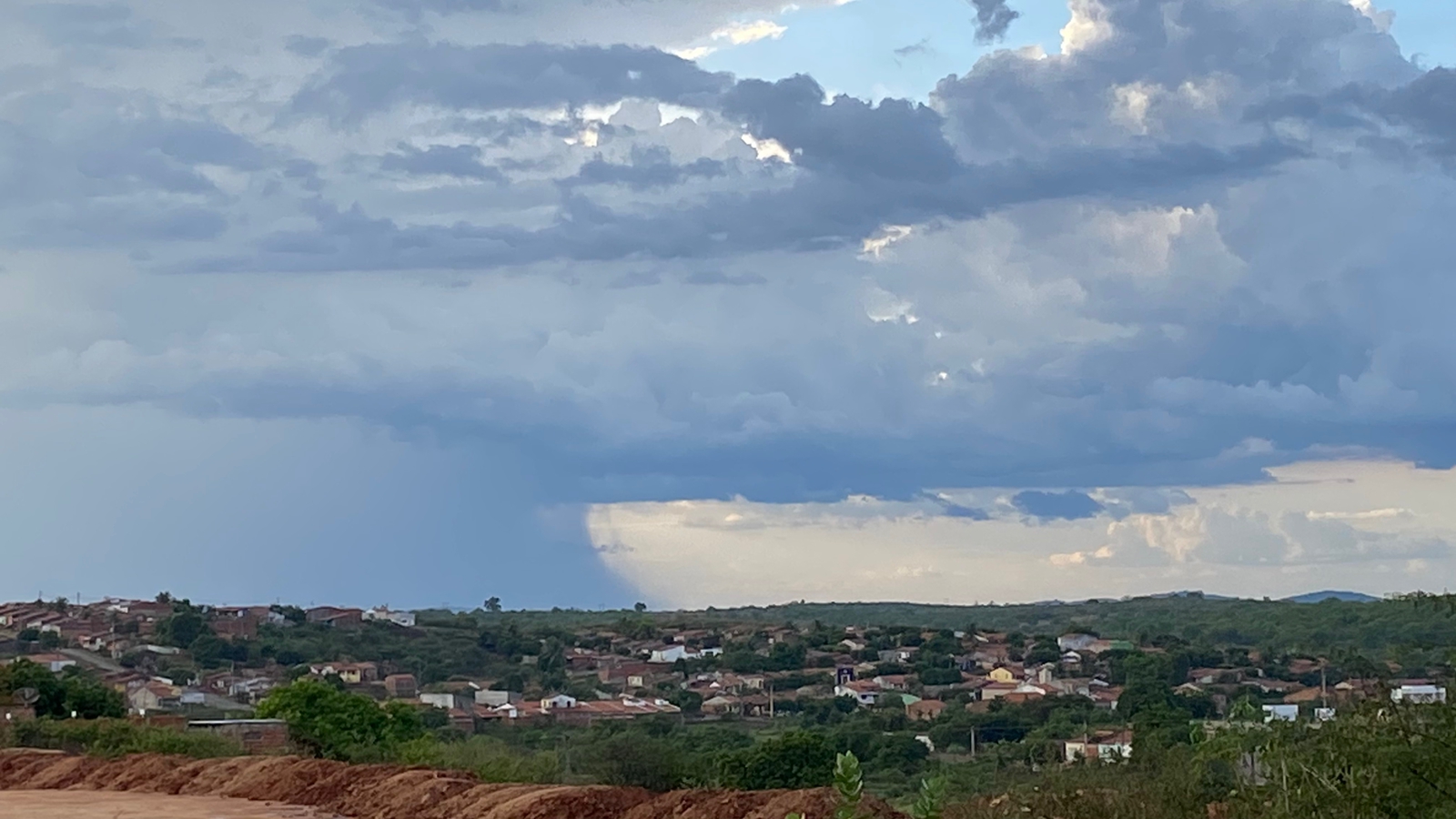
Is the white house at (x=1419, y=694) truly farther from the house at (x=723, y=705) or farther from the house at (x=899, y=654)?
the house at (x=899, y=654)

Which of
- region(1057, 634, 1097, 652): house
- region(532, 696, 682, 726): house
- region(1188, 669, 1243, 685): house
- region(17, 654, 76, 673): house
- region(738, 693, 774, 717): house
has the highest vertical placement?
region(17, 654, 76, 673): house

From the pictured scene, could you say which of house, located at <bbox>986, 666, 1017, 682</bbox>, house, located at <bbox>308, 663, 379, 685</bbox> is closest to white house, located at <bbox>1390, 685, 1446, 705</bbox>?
house, located at <bbox>986, 666, 1017, 682</bbox>

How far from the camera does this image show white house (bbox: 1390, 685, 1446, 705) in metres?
8.15

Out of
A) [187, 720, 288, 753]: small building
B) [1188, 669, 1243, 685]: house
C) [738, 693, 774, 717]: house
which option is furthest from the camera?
[738, 693, 774, 717]: house

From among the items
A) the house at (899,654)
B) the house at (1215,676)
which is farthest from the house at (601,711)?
the house at (899,654)

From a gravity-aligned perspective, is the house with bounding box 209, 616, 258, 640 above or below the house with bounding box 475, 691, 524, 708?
above

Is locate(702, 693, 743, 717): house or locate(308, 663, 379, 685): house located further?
locate(308, 663, 379, 685): house

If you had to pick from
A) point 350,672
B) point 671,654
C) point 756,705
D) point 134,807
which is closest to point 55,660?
point 350,672

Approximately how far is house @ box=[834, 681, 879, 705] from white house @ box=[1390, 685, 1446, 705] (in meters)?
56.9

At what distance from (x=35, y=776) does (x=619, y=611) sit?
121 m

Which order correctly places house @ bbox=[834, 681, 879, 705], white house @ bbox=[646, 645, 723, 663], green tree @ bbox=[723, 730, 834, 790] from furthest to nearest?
white house @ bbox=[646, 645, 723, 663], house @ bbox=[834, 681, 879, 705], green tree @ bbox=[723, 730, 834, 790]

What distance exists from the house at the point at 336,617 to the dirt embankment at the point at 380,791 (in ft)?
272

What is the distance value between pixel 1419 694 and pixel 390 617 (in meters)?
121

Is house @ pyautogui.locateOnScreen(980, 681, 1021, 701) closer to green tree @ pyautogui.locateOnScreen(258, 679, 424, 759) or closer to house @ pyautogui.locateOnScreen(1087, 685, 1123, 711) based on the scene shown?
house @ pyautogui.locateOnScreen(1087, 685, 1123, 711)
